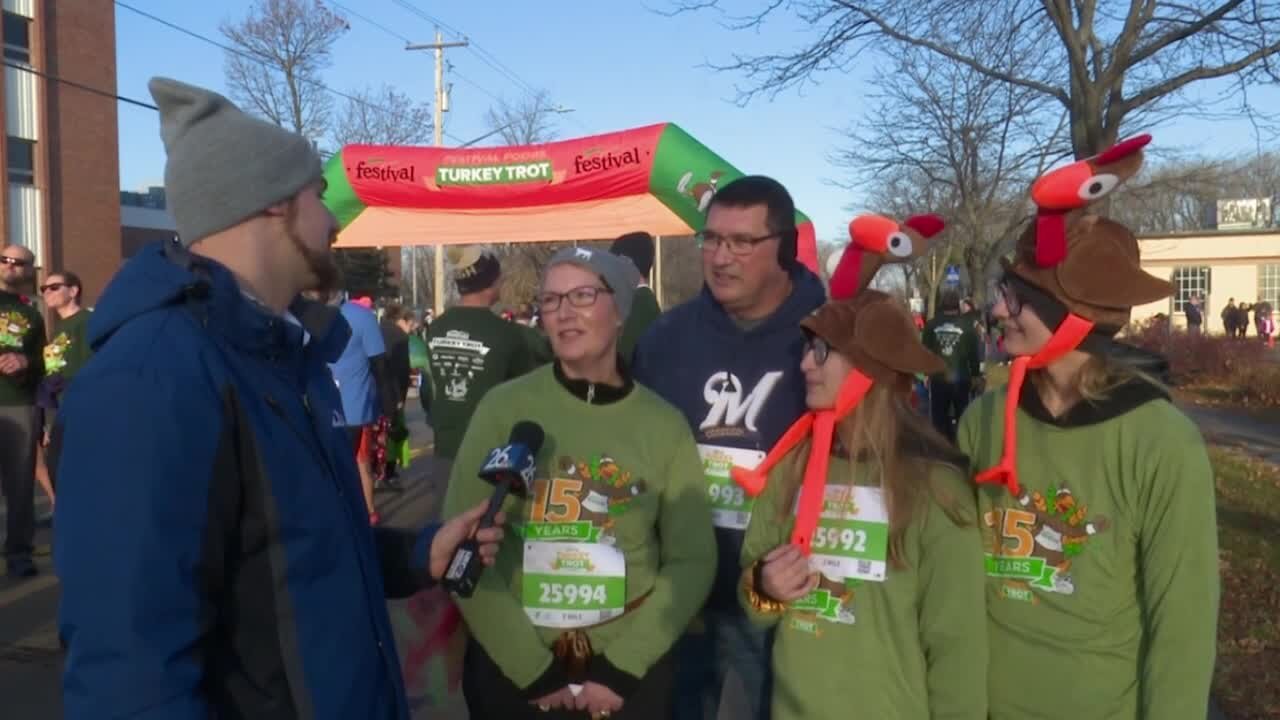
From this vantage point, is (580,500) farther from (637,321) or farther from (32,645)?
(32,645)

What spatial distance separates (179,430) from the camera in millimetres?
1542

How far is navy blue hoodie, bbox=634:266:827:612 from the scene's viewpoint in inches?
135

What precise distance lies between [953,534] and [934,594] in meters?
0.16

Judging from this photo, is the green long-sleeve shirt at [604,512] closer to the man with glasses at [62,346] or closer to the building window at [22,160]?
the man with glasses at [62,346]

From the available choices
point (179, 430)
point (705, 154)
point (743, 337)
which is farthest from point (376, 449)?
point (179, 430)

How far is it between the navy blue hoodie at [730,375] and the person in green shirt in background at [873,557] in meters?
0.57

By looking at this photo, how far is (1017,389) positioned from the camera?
273cm

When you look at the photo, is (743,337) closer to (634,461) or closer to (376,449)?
(634,461)

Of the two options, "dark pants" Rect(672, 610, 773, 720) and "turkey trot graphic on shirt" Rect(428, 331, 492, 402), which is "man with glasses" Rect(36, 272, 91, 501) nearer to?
"turkey trot graphic on shirt" Rect(428, 331, 492, 402)

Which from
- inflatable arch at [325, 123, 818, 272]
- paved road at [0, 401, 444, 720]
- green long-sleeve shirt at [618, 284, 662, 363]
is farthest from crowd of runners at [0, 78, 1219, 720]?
inflatable arch at [325, 123, 818, 272]

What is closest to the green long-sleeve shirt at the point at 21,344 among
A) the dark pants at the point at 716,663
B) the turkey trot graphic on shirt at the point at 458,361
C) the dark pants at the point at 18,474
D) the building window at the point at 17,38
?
the dark pants at the point at 18,474

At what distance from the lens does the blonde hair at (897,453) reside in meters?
2.65

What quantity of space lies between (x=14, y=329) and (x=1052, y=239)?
7.18 meters

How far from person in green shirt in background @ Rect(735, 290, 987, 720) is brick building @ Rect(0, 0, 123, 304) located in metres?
31.1
